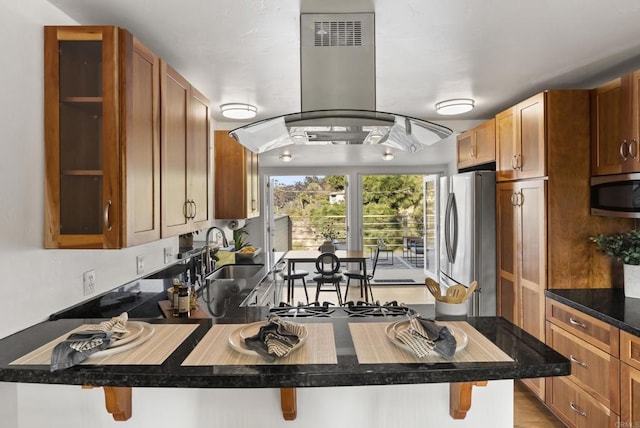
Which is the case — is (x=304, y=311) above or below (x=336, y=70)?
below

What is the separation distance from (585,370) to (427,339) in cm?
171

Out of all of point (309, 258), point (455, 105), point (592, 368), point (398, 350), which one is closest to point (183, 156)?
point (398, 350)

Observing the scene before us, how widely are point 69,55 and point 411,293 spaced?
5410mm

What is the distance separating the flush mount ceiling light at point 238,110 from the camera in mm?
3535

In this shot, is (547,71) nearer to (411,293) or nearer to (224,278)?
(224,278)

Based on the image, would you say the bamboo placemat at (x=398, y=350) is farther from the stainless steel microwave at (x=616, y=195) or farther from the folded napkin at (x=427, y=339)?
the stainless steel microwave at (x=616, y=195)

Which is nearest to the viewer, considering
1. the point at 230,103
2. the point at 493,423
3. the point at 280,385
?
the point at 280,385

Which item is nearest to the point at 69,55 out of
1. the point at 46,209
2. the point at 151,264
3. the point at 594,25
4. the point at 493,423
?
the point at 46,209

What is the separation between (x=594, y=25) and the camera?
1971 mm

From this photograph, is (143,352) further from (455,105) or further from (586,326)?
(455,105)

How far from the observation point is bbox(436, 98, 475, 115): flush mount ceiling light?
11.1 feet

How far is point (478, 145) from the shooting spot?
382 centimetres

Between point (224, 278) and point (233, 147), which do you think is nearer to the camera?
point (224, 278)

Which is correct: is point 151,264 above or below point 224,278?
above
